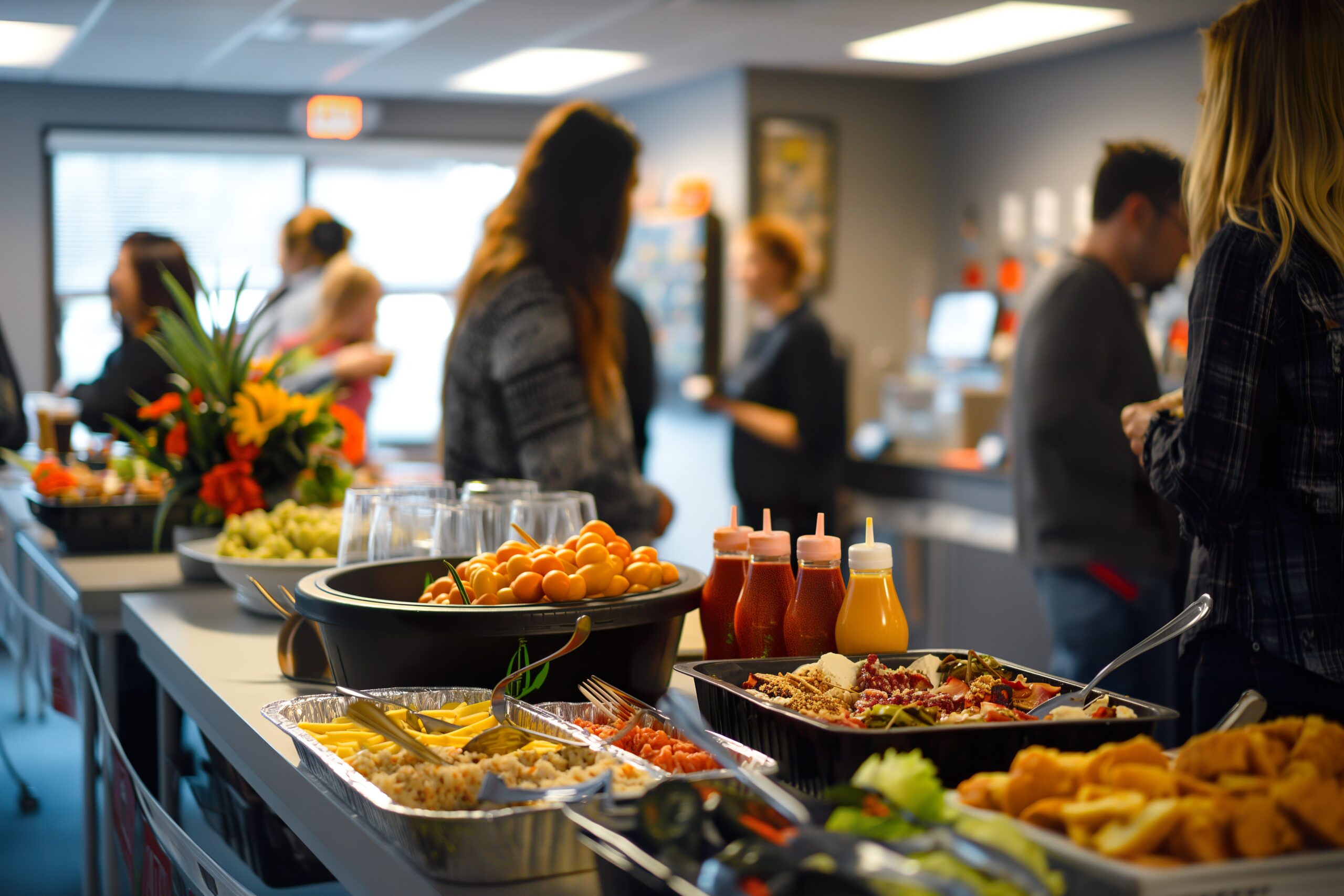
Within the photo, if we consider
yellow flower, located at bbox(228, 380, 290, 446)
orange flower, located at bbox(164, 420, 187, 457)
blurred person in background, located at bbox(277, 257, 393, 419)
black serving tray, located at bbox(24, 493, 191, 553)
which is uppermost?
blurred person in background, located at bbox(277, 257, 393, 419)

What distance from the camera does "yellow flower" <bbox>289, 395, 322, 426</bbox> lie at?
2457mm

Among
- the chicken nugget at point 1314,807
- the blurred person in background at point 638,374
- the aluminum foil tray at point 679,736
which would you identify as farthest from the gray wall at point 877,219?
the chicken nugget at point 1314,807

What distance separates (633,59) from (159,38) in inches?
83.6

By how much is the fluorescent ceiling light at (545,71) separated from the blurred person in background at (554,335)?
3.97m

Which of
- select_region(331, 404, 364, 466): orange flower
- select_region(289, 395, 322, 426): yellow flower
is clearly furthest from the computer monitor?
select_region(289, 395, 322, 426): yellow flower

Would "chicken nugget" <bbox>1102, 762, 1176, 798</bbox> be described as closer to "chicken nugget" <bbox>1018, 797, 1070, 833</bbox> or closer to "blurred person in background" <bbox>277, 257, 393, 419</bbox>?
"chicken nugget" <bbox>1018, 797, 1070, 833</bbox>

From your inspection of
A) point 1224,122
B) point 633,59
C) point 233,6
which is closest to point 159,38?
point 233,6

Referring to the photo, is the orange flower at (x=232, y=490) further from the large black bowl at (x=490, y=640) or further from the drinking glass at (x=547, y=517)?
the large black bowl at (x=490, y=640)

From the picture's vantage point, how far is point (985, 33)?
546 centimetres

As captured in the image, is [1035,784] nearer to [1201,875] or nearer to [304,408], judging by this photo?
[1201,875]

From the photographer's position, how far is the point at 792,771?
1.01 metres

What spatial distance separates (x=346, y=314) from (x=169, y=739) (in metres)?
2.61

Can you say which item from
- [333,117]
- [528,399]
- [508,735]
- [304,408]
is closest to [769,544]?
[508,735]

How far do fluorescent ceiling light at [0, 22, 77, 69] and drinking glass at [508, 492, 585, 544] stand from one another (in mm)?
4642
